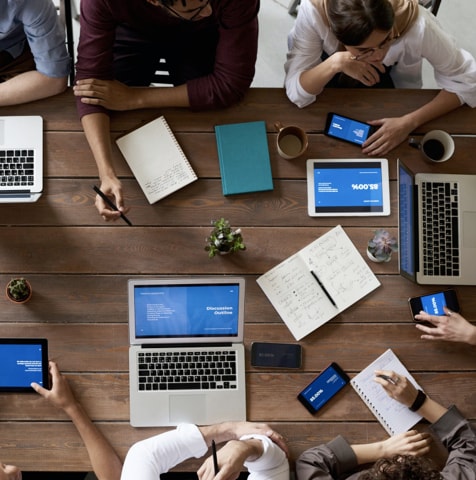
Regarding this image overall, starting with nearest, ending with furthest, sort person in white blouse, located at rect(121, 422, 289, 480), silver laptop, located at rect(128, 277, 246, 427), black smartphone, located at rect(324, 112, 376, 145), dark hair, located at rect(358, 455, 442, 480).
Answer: dark hair, located at rect(358, 455, 442, 480), person in white blouse, located at rect(121, 422, 289, 480), silver laptop, located at rect(128, 277, 246, 427), black smartphone, located at rect(324, 112, 376, 145)

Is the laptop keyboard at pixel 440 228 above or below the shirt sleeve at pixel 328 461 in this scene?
above

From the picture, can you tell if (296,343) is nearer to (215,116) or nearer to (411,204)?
(411,204)

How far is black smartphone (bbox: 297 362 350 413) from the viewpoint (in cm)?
179

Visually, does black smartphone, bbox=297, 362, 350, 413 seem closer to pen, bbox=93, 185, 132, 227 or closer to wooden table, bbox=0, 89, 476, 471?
wooden table, bbox=0, 89, 476, 471

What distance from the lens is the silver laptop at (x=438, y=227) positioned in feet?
5.98

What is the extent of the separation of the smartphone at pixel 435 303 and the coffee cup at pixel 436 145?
0.44 m

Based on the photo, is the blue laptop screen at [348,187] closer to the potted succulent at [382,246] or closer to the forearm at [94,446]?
the potted succulent at [382,246]

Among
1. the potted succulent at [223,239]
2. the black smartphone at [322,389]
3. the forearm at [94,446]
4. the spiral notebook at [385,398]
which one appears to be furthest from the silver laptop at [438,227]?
the forearm at [94,446]

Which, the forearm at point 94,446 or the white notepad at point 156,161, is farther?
the white notepad at point 156,161

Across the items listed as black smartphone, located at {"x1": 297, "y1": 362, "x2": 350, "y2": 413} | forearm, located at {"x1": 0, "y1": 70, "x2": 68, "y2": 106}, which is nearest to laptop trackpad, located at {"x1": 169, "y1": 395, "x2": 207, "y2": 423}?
black smartphone, located at {"x1": 297, "y1": 362, "x2": 350, "y2": 413}

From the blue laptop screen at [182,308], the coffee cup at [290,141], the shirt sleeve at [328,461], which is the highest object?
the coffee cup at [290,141]

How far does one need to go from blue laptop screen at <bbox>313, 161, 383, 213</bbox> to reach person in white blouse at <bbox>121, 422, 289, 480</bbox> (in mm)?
745

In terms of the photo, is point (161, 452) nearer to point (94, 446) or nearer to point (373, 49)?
point (94, 446)

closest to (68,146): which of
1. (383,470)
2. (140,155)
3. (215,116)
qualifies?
(140,155)
